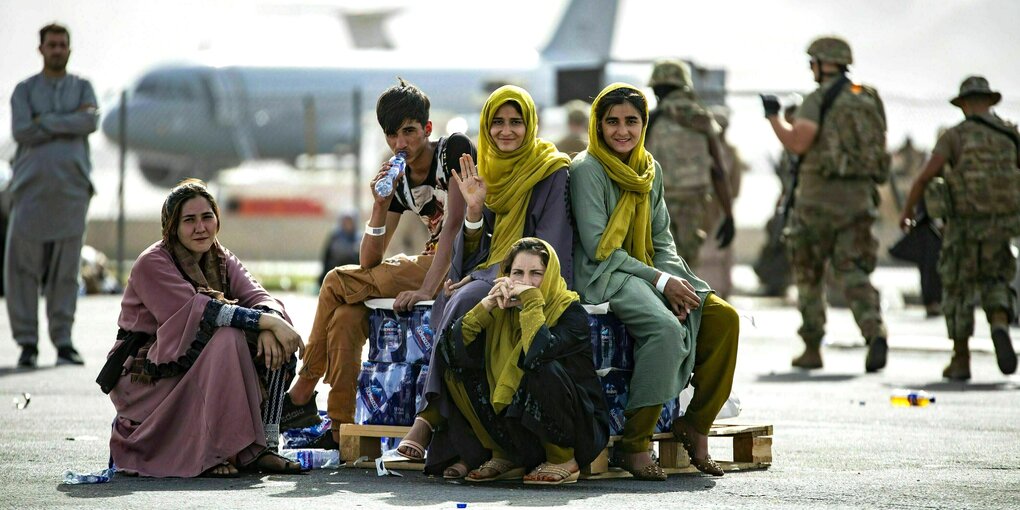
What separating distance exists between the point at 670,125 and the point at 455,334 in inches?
278

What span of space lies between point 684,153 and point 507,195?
21.0 ft

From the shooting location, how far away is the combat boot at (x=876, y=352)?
1153cm

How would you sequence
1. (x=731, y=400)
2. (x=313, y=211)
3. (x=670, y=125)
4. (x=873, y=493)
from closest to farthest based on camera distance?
(x=873, y=493), (x=731, y=400), (x=670, y=125), (x=313, y=211)

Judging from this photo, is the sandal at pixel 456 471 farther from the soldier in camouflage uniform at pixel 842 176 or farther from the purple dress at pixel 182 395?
the soldier in camouflage uniform at pixel 842 176

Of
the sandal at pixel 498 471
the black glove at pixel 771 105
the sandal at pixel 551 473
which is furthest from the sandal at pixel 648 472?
the black glove at pixel 771 105

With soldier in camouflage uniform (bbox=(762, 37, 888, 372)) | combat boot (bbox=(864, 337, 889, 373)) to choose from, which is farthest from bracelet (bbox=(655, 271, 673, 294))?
combat boot (bbox=(864, 337, 889, 373))

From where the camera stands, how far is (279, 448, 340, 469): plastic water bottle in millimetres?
6660

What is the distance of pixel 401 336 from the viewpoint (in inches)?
269

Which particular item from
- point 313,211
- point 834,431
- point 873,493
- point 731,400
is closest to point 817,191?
point 834,431

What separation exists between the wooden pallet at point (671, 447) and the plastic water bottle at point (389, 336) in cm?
34

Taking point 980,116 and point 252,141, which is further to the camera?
point 252,141

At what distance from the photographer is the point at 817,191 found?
11.7 m

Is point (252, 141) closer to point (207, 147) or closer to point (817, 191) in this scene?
point (207, 147)

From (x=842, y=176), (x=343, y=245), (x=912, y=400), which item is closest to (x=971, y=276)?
(x=842, y=176)
